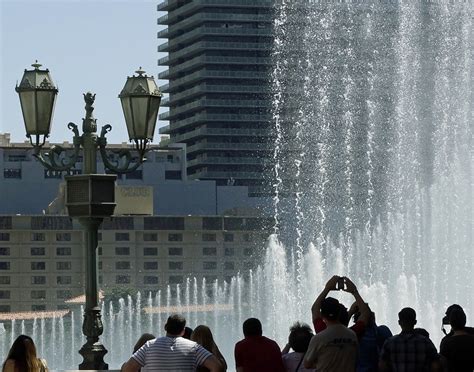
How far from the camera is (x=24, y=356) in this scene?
33.6ft

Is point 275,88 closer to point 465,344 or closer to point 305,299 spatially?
point 305,299

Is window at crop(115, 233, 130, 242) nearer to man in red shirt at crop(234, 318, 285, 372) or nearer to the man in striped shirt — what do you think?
man in red shirt at crop(234, 318, 285, 372)

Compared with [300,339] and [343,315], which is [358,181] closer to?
[300,339]

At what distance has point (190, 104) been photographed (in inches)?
6511

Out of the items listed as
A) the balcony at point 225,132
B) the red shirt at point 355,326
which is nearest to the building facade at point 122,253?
the balcony at point 225,132

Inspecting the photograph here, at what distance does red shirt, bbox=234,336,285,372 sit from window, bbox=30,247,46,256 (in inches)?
4688

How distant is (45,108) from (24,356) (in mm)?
5397

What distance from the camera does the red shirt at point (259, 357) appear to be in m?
11.3

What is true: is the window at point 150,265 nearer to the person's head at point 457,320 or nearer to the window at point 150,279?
the window at point 150,279

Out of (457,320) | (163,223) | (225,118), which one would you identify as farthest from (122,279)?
(457,320)

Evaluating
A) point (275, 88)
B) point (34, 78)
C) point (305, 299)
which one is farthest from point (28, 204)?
point (34, 78)

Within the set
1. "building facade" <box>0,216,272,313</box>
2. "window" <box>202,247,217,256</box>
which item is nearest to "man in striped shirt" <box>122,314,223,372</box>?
"building facade" <box>0,216,272,313</box>

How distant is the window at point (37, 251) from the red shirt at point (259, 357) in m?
119

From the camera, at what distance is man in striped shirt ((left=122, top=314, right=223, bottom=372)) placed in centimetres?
982
